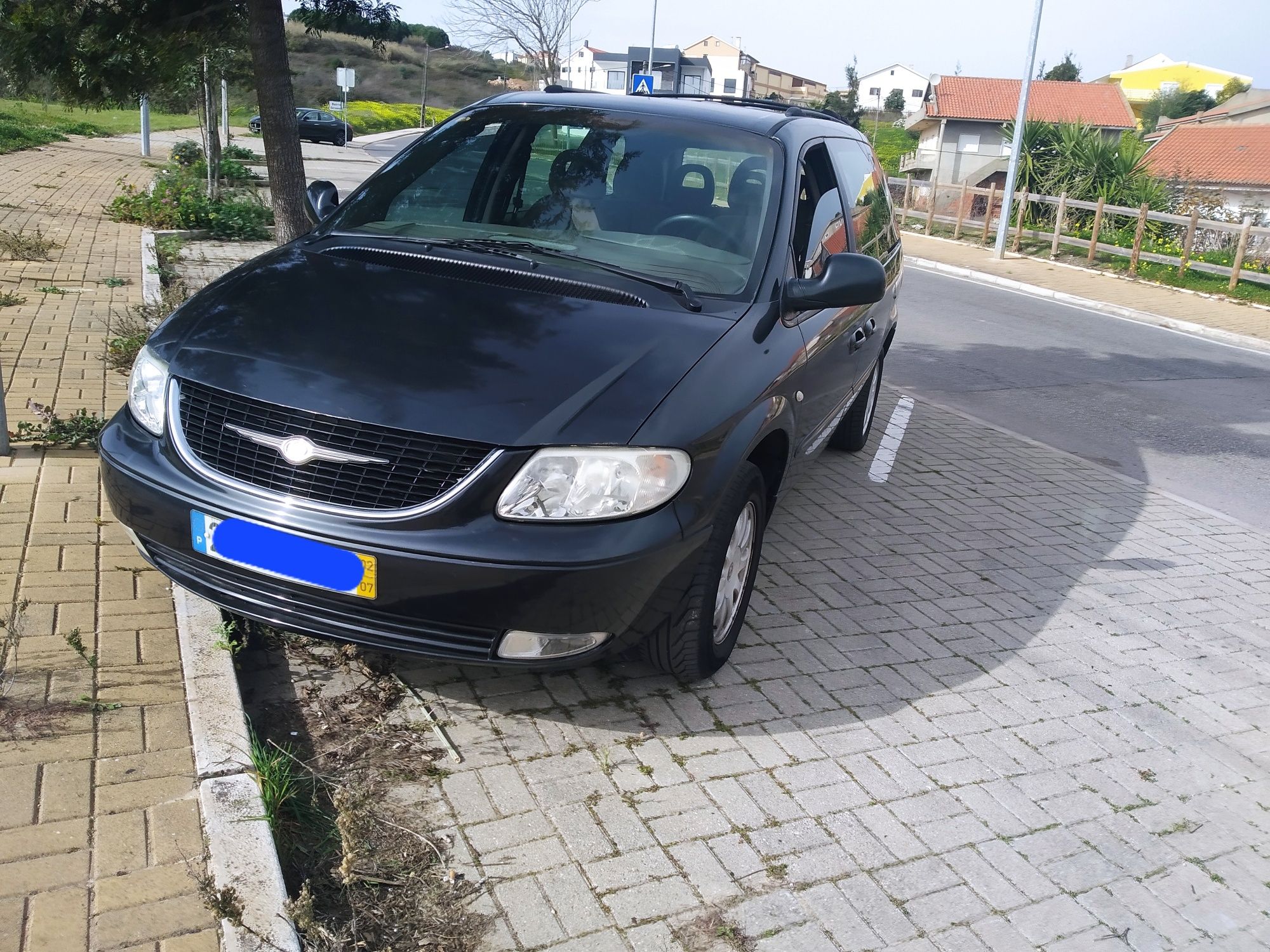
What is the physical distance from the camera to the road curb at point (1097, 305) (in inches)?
550

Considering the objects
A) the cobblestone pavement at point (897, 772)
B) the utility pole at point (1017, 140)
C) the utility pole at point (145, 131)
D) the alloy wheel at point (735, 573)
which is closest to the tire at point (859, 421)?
the cobblestone pavement at point (897, 772)

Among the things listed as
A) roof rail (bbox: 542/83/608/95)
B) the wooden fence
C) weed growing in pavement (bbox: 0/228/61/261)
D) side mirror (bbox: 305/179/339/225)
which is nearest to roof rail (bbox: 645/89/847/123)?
roof rail (bbox: 542/83/608/95)

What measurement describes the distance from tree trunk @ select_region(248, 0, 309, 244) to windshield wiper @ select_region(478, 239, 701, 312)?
318 cm

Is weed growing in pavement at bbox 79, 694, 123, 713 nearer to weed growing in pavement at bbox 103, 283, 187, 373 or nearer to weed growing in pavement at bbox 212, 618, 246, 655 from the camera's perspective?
weed growing in pavement at bbox 212, 618, 246, 655

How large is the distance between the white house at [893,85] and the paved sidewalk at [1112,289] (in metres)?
118

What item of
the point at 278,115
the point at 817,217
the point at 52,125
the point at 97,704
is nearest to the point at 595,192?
the point at 817,217

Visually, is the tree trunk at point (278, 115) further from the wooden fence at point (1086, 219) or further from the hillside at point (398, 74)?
the hillside at point (398, 74)

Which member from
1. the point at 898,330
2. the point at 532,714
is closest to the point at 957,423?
the point at 898,330

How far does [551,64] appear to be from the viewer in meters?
47.2

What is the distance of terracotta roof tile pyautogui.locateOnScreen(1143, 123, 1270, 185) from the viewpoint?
5106 centimetres

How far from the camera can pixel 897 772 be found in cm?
347

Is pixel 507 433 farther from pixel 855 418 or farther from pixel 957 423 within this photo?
pixel 957 423

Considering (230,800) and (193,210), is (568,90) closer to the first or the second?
(230,800)

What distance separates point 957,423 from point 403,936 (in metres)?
6.46
